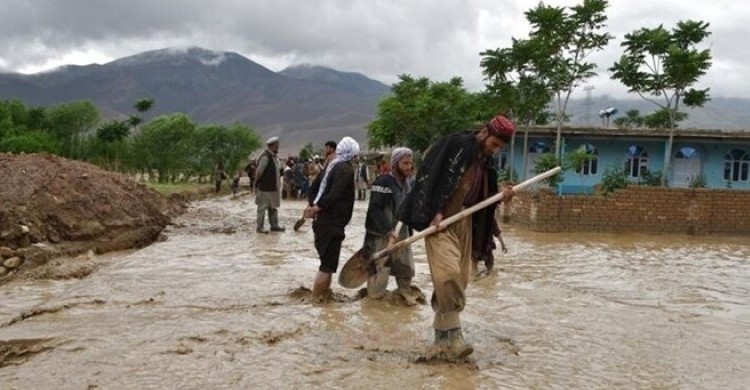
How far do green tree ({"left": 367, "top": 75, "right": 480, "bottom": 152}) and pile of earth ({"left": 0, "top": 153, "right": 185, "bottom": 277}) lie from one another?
18220 millimetres

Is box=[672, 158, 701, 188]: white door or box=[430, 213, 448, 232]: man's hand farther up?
box=[672, 158, 701, 188]: white door

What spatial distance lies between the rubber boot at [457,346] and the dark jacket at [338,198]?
1.93 meters

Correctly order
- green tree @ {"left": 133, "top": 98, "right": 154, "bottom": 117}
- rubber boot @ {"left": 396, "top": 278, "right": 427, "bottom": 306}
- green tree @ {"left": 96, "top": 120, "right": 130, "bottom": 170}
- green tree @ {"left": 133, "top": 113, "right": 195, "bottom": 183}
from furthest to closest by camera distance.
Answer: green tree @ {"left": 133, "top": 98, "right": 154, "bottom": 117}, green tree @ {"left": 96, "top": 120, "right": 130, "bottom": 170}, green tree @ {"left": 133, "top": 113, "right": 195, "bottom": 183}, rubber boot @ {"left": 396, "top": 278, "right": 427, "bottom": 306}

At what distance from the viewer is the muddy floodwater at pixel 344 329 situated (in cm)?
437

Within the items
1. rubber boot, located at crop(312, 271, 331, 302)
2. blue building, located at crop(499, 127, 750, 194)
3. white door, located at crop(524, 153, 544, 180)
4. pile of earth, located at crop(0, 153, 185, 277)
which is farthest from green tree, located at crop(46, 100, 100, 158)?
rubber boot, located at crop(312, 271, 331, 302)

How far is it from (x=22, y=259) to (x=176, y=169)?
89.2ft

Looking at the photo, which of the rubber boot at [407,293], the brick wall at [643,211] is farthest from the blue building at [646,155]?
the rubber boot at [407,293]

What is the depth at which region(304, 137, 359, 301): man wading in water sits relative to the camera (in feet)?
20.6

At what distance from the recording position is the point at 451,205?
4840mm

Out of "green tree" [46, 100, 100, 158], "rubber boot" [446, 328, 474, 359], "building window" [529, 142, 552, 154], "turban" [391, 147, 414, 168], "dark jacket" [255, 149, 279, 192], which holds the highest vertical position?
"green tree" [46, 100, 100, 158]

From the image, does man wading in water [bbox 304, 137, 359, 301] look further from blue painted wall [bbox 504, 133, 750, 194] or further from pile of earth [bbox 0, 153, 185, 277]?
blue painted wall [bbox 504, 133, 750, 194]

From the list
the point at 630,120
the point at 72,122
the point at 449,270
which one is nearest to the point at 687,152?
the point at 630,120

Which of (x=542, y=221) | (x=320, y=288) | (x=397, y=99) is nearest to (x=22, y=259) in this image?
(x=320, y=288)

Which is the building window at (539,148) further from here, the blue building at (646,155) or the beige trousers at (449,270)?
the beige trousers at (449,270)
